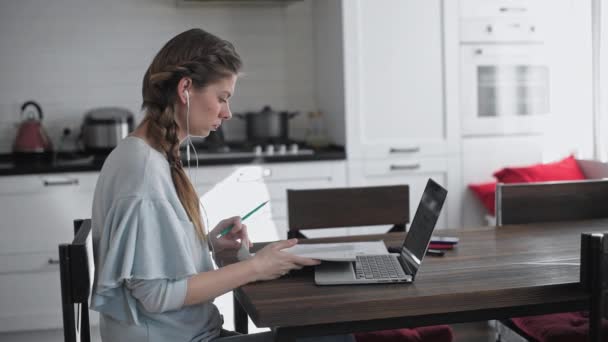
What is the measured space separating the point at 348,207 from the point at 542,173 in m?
1.78

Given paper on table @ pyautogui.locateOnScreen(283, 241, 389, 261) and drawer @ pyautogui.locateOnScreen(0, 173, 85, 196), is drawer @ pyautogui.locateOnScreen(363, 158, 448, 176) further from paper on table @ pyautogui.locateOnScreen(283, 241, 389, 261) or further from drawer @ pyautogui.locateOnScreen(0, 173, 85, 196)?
paper on table @ pyautogui.locateOnScreen(283, 241, 389, 261)

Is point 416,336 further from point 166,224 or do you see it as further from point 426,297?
point 166,224

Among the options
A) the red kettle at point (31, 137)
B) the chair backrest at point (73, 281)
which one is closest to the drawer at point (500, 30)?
the red kettle at point (31, 137)

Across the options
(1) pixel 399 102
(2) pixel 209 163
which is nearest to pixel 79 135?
(2) pixel 209 163

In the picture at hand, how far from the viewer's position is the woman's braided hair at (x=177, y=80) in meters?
1.62

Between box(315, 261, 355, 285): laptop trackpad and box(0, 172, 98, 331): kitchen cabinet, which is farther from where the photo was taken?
box(0, 172, 98, 331): kitchen cabinet

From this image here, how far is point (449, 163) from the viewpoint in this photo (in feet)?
13.5

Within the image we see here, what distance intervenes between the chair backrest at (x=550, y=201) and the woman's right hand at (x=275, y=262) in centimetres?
111

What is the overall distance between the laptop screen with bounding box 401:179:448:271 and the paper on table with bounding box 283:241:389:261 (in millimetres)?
98

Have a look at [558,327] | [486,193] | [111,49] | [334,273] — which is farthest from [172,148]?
[111,49]

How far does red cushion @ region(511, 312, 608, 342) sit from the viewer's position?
2.04m

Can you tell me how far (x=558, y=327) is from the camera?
2.08 metres

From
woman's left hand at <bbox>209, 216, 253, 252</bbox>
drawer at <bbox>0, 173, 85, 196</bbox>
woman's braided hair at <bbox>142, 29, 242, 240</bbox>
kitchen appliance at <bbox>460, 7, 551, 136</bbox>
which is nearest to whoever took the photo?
woman's braided hair at <bbox>142, 29, 242, 240</bbox>

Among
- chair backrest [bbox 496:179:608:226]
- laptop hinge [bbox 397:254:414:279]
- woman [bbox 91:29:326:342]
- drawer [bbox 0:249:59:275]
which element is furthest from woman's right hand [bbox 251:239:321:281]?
drawer [bbox 0:249:59:275]
